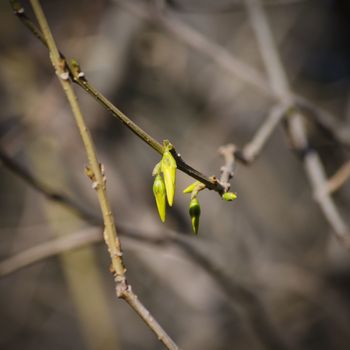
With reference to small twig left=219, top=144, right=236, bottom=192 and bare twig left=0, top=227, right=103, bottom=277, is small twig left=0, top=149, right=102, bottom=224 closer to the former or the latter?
bare twig left=0, top=227, right=103, bottom=277

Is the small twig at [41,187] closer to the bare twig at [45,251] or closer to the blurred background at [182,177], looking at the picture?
the bare twig at [45,251]

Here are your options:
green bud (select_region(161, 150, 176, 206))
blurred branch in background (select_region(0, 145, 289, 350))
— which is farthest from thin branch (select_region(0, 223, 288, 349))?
green bud (select_region(161, 150, 176, 206))

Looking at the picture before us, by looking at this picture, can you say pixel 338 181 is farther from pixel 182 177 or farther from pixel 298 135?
pixel 182 177

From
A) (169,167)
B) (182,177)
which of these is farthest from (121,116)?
(182,177)

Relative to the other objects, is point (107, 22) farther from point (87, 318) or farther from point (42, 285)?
point (42, 285)

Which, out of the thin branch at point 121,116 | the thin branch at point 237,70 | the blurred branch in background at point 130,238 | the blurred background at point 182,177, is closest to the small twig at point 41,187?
the blurred branch in background at point 130,238

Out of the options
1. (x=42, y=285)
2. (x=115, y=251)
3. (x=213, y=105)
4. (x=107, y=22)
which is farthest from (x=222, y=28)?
(x=115, y=251)
